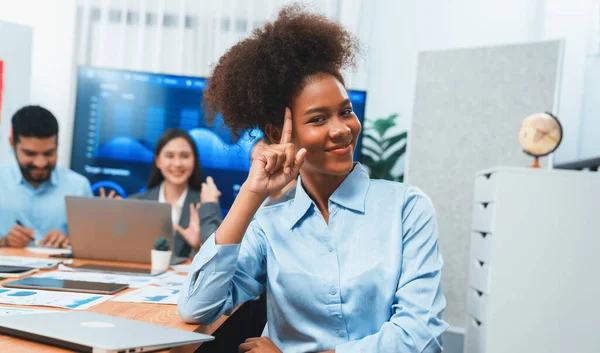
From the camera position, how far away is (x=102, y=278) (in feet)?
5.48

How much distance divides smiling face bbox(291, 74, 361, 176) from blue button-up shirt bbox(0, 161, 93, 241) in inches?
83.3

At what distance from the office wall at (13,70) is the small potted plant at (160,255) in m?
2.08

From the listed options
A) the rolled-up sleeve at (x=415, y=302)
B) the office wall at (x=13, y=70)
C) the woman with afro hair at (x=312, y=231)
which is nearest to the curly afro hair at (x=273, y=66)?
the woman with afro hair at (x=312, y=231)

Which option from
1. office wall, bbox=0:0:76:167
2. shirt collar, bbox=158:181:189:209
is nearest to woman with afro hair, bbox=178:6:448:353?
shirt collar, bbox=158:181:189:209

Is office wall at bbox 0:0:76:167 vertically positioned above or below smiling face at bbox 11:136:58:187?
above

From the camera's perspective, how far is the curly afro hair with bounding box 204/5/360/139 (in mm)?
1375

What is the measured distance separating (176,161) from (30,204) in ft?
2.64

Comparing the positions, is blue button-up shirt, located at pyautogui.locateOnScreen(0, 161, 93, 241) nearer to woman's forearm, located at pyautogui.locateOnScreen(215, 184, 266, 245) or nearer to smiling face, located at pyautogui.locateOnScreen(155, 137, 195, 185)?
smiling face, located at pyautogui.locateOnScreen(155, 137, 195, 185)

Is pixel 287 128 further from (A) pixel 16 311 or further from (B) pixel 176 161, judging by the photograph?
(B) pixel 176 161

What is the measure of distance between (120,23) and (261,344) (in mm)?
3273

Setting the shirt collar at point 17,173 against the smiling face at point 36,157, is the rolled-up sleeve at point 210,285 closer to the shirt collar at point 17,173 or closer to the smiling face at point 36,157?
the smiling face at point 36,157

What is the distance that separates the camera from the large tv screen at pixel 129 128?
11.8 feet

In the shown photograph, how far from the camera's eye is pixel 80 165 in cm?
362

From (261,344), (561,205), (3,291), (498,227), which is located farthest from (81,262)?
(561,205)
